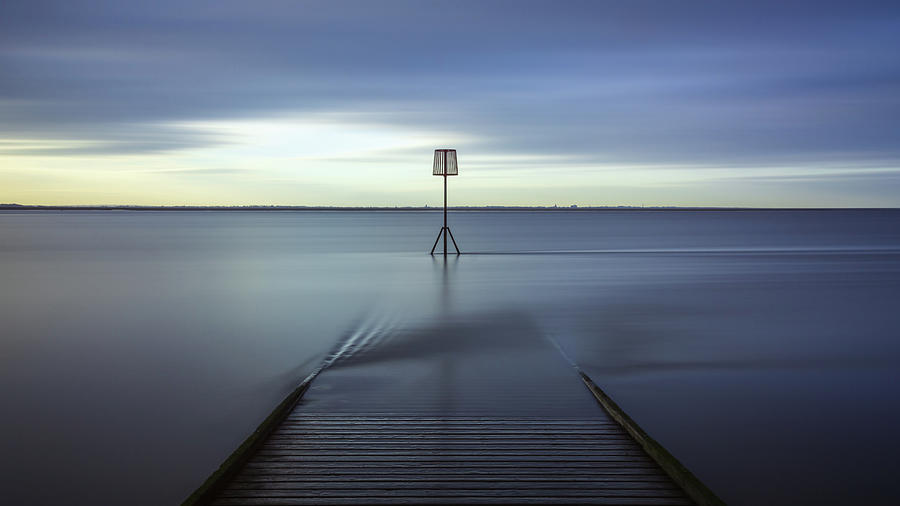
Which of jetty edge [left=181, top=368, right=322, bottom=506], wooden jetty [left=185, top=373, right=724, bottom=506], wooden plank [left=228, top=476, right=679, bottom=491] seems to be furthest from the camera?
wooden plank [left=228, top=476, right=679, bottom=491]

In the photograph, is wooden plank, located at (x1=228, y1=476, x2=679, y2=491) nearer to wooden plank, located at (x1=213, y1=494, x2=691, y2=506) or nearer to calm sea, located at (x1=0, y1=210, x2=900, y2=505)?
wooden plank, located at (x1=213, y1=494, x2=691, y2=506)

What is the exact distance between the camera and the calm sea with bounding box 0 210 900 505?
6516 mm

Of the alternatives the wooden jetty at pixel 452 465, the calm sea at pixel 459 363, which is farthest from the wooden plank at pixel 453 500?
the calm sea at pixel 459 363

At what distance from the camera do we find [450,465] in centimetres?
504

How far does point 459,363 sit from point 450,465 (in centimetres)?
469

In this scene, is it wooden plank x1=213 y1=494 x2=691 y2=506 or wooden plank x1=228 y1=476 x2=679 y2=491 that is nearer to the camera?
wooden plank x1=213 y1=494 x2=691 y2=506

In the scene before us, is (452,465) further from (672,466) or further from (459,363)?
(459,363)

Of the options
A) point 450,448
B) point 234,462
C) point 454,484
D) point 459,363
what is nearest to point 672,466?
point 454,484

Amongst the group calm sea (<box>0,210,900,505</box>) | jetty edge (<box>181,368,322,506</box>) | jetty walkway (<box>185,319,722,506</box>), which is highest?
jetty edge (<box>181,368,322,506</box>)

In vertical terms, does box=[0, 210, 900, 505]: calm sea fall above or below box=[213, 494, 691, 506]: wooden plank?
below

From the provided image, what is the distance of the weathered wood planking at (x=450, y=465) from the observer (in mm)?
4488

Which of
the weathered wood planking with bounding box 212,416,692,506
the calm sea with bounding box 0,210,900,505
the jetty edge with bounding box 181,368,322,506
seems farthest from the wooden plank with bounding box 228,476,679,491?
the calm sea with bounding box 0,210,900,505

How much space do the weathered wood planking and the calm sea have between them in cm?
100

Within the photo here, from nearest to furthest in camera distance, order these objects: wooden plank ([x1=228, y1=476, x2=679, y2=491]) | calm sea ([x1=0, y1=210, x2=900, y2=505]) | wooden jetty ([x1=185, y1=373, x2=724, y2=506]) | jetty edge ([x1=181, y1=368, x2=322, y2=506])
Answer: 1. jetty edge ([x1=181, y1=368, x2=322, y2=506])
2. wooden jetty ([x1=185, y1=373, x2=724, y2=506])
3. wooden plank ([x1=228, y1=476, x2=679, y2=491])
4. calm sea ([x1=0, y1=210, x2=900, y2=505])
